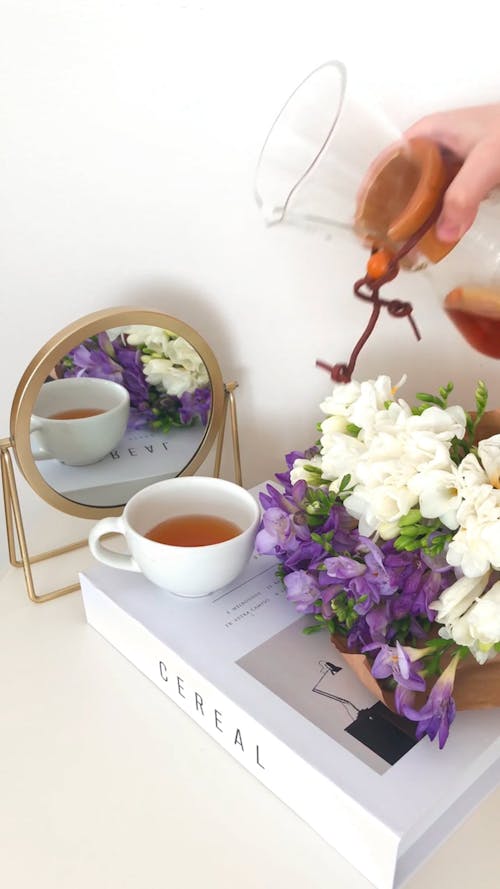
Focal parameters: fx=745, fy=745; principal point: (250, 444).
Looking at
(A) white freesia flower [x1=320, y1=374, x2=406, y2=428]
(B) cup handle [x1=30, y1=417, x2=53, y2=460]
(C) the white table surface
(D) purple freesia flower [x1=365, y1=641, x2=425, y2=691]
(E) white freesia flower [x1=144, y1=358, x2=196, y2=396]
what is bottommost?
(C) the white table surface

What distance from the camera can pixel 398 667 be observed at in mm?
422

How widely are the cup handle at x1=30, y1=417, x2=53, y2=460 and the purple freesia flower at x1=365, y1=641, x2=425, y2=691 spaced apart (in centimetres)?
31

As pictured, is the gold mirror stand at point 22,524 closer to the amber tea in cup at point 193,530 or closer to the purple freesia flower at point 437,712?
the amber tea in cup at point 193,530

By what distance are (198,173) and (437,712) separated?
→ 0.47m

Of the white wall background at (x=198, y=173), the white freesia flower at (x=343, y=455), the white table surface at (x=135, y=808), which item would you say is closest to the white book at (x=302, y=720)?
the white table surface at (x=135, y=808)

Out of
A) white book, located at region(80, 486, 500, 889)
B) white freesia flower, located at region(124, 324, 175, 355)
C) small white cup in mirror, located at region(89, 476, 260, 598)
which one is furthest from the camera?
white freesia flower, located at region(124, 324, 175, 355)

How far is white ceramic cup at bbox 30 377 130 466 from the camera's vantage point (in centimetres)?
59

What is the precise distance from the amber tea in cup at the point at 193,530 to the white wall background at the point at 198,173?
20 cm

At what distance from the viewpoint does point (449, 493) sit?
0.42 metres

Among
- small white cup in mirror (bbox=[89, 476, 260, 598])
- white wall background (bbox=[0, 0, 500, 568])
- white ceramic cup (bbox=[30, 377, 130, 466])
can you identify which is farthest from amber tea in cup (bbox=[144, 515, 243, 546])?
white wall background (bbox=[0, 0, 500, 568])

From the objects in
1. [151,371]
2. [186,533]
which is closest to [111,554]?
[186,533]

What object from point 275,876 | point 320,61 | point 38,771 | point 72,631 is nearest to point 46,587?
point 72,631

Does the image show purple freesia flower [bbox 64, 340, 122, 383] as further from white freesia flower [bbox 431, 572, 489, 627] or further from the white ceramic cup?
white freesia flower [bbox 431, 572, 489, 627]

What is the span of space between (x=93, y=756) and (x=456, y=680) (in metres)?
0.23
